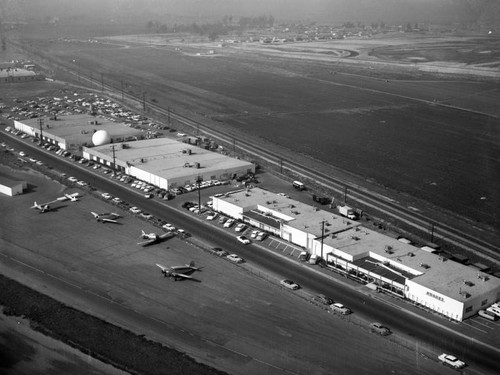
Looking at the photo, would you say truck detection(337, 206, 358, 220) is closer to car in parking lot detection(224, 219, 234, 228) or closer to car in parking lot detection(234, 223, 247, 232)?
car in parking lot detection(234, 223, 247, 232)

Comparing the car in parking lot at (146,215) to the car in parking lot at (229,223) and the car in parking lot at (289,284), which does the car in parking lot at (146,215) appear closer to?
the car in parking lot at (229,223)

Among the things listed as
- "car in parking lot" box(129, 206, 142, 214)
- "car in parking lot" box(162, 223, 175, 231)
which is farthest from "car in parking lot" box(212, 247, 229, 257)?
"car in parking lot" box(129, 206, 142, 214)

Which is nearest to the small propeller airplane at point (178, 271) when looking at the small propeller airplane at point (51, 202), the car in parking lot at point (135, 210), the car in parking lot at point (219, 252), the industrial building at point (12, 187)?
the car in parking lot at point (219, 252)

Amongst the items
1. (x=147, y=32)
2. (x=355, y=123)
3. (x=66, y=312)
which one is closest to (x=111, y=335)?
(x=66, y=312)

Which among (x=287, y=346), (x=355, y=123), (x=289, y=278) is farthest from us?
(x=355, y=123)

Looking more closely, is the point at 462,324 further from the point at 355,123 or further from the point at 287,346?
the point at 355,123

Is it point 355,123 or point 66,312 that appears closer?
point 66,312

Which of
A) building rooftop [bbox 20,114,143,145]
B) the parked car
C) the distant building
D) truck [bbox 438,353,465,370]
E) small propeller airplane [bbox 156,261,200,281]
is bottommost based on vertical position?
truck [bbox 438,353,465,370]
